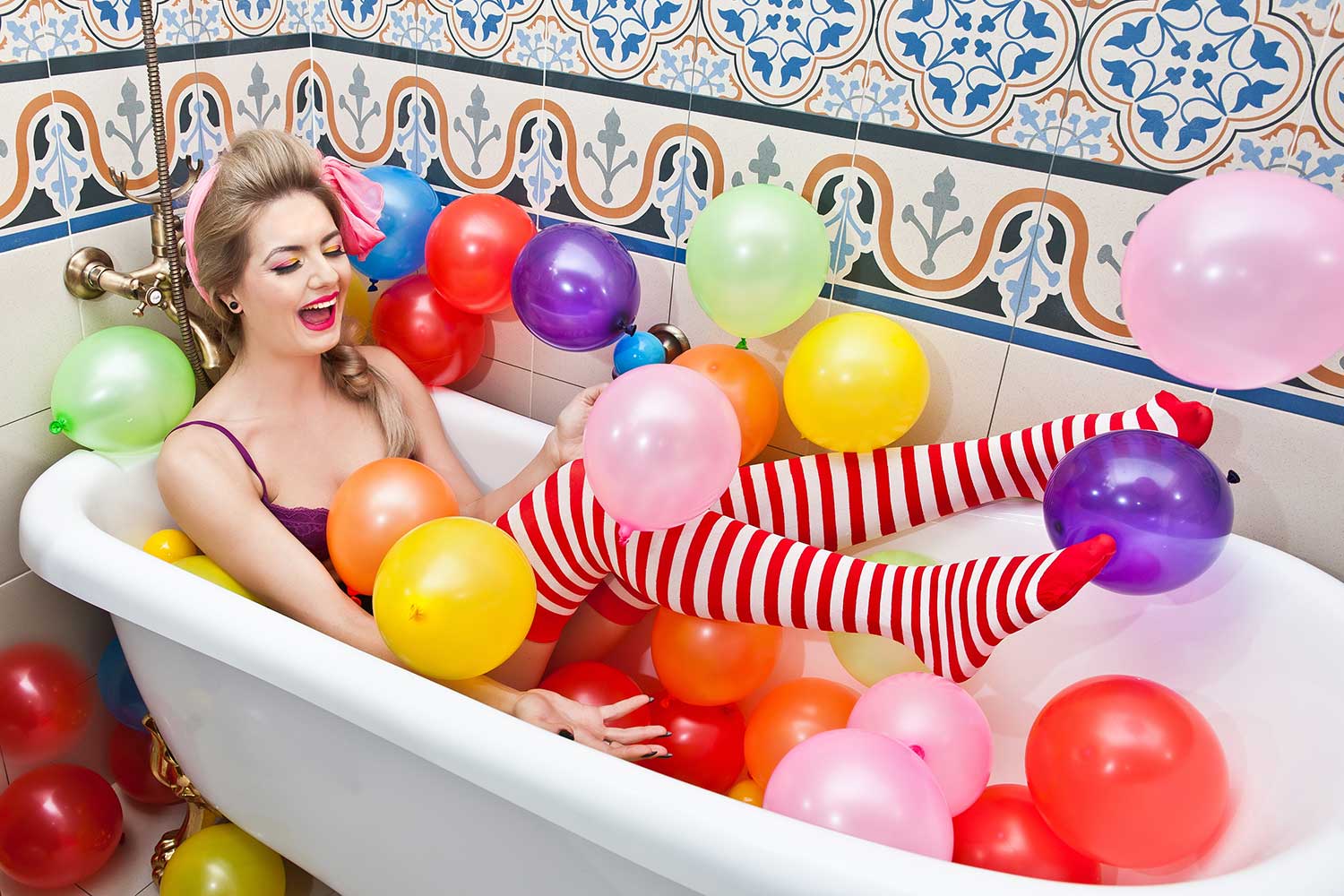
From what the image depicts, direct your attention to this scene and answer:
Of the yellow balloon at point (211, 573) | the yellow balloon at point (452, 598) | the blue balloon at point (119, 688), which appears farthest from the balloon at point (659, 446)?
the blue balloon at point (119, 688)

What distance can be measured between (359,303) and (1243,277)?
152 centimetres

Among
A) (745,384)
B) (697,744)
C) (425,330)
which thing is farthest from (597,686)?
(425,330)

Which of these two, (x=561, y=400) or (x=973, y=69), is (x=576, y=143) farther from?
(x=973, y=69)

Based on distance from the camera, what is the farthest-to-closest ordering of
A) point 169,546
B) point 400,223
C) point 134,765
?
point 134,765 → point 400,223 → point 169,546

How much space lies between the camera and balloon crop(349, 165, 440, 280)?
6.39 feet

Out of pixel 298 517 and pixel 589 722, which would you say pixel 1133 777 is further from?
pixel 298 517

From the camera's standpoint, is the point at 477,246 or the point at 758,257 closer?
the point at 758,257

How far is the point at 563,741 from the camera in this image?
1.21m

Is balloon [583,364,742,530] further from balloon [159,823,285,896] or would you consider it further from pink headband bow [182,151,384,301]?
balloon [159,823,285,896]

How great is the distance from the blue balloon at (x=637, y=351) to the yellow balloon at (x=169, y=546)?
2.39 ft

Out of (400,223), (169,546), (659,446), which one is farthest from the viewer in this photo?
(400,223)

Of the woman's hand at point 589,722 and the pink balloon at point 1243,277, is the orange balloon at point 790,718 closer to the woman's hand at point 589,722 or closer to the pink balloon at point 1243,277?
the woman's hand at point 589,722

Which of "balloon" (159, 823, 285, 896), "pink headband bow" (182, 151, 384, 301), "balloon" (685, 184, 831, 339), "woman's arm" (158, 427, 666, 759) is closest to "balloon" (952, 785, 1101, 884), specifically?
"woman's arm" (158, 427, 666, 759)

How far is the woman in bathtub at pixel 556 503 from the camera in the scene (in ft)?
4.95
